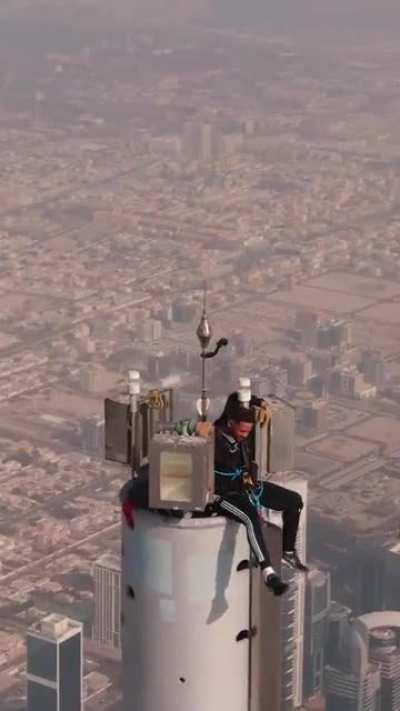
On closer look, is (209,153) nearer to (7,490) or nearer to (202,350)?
(7,490)

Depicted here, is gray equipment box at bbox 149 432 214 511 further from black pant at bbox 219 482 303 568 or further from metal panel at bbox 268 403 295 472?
metal panel at bbox 268 403 295 472

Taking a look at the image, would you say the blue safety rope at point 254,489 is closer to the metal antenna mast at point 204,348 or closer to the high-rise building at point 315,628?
the metal antenna mast at point 204,348

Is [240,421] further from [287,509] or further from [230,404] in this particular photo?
[287,509]

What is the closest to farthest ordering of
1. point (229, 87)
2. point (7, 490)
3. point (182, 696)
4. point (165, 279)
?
point (182, 696) < point (7, 490) < point (165, 279) < point (229, 87)

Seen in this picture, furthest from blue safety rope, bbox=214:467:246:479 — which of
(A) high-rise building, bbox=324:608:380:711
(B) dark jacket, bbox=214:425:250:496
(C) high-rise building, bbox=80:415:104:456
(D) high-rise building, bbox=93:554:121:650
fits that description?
(C) high-rise building, bbox=80:415:104:456

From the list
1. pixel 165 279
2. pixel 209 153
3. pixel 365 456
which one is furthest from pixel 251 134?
pixel 365 456

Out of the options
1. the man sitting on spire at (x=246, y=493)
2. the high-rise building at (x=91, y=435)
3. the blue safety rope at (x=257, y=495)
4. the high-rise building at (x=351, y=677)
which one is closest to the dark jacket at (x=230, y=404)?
the man sitting on spire at (x=246, y=493)
